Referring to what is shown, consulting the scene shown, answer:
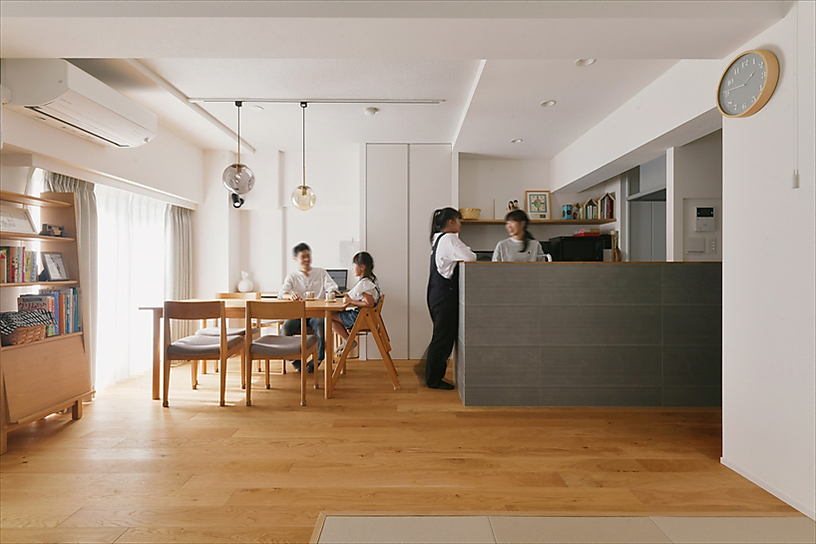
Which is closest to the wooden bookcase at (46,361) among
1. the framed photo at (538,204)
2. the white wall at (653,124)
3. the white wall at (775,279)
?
the white wall at (775,279)

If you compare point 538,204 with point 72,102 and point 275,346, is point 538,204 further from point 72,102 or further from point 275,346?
point 72,102

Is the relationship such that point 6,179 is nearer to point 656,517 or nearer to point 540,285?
point 540,285

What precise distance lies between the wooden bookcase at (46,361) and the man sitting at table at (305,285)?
1.85 metres

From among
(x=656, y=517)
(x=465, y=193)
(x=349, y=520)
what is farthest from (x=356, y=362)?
(x=656, y=517)

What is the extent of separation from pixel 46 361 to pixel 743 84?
443cm

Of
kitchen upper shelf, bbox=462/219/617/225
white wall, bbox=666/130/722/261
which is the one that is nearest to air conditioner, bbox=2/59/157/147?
kitchen upper shelf, bbox=462/219/617/225

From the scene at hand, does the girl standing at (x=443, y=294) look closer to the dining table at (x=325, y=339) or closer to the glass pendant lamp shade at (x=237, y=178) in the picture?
the dining table at (x=325, y=339)

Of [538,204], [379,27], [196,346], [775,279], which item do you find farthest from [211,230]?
[775,279]

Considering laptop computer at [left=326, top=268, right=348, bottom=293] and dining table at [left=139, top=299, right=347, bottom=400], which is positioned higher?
laptop computer at [left=326, top=268, right=348, bottom=293]

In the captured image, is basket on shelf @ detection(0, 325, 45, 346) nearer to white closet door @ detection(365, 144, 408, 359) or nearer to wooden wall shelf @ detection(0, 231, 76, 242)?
wooden wall shelf @ detection(0, 231, 76, 242)

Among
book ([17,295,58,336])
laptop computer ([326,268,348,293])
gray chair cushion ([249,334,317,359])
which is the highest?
laptop computer ([326,268,348,293])

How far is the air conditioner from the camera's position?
2.80 metres

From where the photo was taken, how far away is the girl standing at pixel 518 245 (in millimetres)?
3971

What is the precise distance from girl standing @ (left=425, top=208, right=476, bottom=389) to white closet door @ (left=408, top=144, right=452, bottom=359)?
1.24 metres
